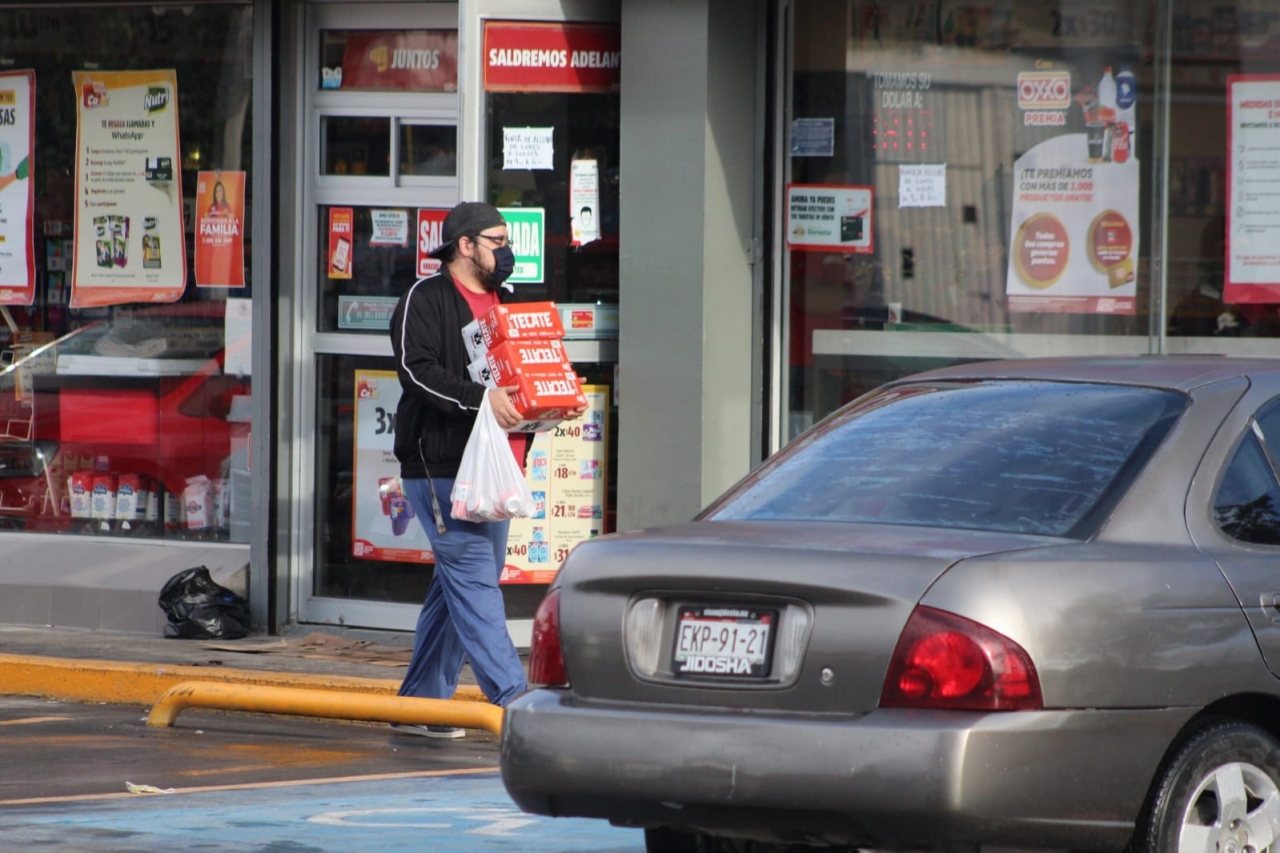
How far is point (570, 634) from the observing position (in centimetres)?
484

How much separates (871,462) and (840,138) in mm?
5472

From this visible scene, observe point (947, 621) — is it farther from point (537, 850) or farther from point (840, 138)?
point (840, 138)

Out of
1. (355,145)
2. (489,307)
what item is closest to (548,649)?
(489,307)

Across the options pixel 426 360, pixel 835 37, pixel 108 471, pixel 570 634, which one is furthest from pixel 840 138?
pixel 570 634

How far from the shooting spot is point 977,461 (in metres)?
5.03

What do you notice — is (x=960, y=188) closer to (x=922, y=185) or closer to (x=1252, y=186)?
(x=922, y=185)

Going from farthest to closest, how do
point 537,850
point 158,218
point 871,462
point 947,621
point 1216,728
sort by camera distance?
point 158,218, point 537,850, point 871,462, point 1216,728, point 947,621

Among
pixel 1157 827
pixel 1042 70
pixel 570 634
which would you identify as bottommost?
pixel 1157 827

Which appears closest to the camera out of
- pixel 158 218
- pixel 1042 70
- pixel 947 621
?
pixel 947 621

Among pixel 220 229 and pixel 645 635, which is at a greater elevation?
pixel 220 229

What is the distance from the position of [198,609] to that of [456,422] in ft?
10.7

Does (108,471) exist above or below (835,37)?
below

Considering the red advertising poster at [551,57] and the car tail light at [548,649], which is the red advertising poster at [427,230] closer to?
the red advertising poster at [551,57]

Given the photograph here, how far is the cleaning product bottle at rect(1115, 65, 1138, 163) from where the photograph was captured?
391 inches
